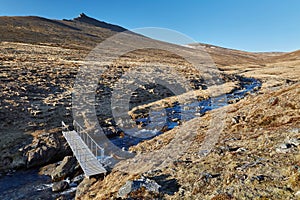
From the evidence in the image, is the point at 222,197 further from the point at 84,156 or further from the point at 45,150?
the point at 45,150

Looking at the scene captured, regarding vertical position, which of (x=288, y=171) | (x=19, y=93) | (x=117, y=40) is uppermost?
(x=117, y=40)

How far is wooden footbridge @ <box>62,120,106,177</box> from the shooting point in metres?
15.9

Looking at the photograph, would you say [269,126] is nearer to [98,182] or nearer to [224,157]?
[224,157]

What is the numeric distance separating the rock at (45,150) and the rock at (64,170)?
263 cm

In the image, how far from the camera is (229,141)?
15336 mm

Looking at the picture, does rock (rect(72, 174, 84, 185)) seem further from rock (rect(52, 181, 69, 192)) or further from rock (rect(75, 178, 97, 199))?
rock (rect(75, 178, 97, 199))

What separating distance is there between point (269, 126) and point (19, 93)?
108 ft

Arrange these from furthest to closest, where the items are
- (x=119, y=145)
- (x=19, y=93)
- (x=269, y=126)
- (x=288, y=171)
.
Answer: (x=19, y=93) → (x=119, y=145) → (x=269, y=126) → (x=288, y=171)

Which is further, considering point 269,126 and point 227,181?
point 269,126

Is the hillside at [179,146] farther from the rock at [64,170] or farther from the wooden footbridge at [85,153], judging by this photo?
the wooden footbridge at [85,153]

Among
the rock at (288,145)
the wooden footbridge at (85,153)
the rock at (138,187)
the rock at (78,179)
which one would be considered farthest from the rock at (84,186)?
the rock at (288,145)

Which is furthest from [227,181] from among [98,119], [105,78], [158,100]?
[105,78]

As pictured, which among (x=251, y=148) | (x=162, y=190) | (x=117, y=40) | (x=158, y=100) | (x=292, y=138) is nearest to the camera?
(x=162, y=190)

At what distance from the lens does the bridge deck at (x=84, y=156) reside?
15677mm
